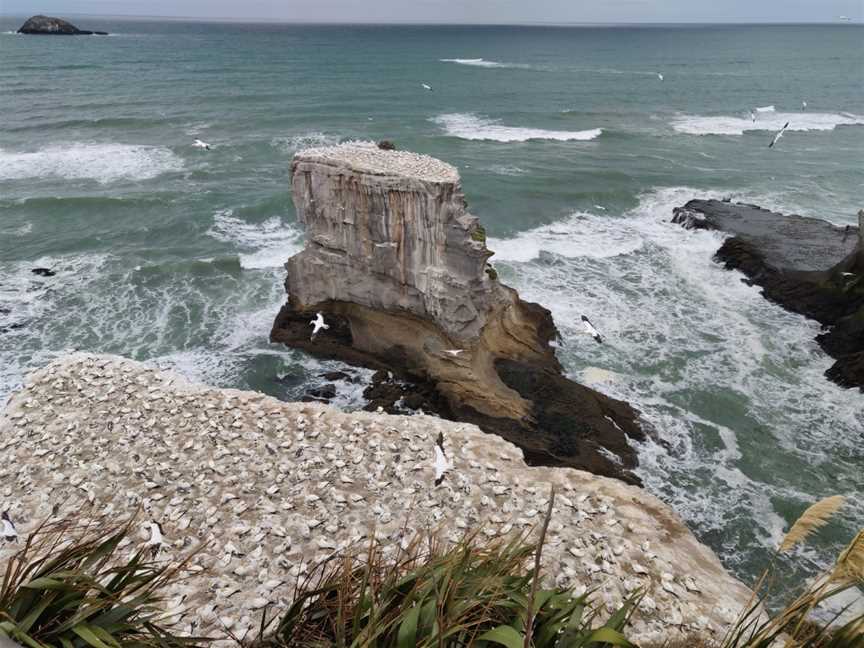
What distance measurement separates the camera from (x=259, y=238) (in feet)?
90.0

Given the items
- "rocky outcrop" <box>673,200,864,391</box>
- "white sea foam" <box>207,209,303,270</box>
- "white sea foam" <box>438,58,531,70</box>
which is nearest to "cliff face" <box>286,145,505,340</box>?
"white sea foam" <box>207,209,303,270</box>

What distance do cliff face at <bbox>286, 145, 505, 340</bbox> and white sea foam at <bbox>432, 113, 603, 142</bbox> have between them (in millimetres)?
29109

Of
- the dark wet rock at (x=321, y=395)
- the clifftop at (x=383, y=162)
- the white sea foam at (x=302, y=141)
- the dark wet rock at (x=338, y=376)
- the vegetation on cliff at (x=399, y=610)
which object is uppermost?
the clifftop at (x=383, y=162)

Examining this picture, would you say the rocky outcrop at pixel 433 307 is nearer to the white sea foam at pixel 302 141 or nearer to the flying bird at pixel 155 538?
the flying bird at pixel 155 538

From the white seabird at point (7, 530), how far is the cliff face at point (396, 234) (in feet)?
33.5

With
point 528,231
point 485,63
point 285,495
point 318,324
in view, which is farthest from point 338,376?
point 485,63

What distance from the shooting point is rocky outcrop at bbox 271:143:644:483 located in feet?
48.8

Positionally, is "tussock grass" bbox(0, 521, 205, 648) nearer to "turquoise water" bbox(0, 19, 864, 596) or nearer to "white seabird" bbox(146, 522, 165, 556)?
"white seabird" bbox(146, 522, 165, 556)

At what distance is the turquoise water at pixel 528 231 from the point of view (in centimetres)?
1617

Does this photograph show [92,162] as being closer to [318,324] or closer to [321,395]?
[318,324]

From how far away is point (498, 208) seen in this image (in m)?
31.0

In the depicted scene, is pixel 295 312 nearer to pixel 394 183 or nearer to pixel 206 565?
pixel 394 183

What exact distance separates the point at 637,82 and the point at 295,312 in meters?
69.3

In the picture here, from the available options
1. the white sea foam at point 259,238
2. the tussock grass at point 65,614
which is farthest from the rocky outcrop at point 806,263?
the tussock grass at point 65,614
